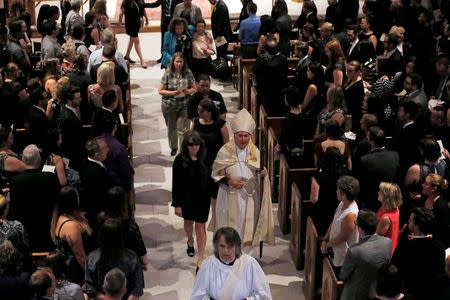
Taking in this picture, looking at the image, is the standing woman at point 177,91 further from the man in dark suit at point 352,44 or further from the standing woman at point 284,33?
the man in dark suit at point 352,44

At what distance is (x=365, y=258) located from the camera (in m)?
7.02

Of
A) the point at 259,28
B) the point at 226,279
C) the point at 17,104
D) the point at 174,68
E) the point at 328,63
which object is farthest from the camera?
the point at 259,28

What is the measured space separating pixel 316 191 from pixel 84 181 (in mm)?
2191

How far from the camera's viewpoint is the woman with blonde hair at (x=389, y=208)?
757cm

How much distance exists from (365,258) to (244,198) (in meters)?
2.07

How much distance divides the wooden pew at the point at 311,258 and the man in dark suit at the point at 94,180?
2003 millimetres

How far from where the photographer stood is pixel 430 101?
37.4 feet

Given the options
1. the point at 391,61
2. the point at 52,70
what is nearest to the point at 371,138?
the point at 391,61

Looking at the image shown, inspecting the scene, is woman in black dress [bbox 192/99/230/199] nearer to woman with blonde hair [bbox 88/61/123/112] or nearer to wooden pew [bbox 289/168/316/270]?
wooden pew [bbox 289/168/316/270]

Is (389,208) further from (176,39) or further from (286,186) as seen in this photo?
(176,39)

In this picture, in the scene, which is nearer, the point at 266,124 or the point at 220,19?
the point at 266,124

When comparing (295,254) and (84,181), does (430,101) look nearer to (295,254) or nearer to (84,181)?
(295,254)

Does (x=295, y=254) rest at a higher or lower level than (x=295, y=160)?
lower

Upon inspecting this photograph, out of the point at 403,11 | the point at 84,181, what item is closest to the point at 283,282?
the point at 84,181
